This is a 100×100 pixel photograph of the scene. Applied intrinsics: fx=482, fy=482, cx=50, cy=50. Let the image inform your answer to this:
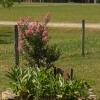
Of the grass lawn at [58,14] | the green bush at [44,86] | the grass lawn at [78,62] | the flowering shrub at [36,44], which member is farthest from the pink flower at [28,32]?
the grass lawn at [58,14]

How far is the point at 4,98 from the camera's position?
30.5 feet

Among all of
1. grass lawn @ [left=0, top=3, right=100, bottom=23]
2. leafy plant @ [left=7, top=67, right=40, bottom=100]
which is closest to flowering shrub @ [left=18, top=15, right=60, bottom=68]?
→ leafy plant @ [left=7, top=67, right=40, bottom=100]

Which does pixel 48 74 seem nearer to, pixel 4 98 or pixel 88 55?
pixel 4 98

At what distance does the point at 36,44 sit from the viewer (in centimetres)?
1084

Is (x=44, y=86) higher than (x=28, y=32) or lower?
lower

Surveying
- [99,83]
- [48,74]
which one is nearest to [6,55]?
[99,83]

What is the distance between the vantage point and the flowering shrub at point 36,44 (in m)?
10.7

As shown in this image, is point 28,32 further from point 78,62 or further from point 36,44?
point 78,62

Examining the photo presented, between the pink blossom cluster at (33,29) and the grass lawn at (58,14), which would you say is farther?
the grass lawn at (58,14)

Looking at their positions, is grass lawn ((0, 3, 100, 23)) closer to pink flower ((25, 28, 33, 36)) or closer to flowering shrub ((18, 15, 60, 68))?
flowering shrub ((18, 15, 60, 68))

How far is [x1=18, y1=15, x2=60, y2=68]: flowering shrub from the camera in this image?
10672 millimetres

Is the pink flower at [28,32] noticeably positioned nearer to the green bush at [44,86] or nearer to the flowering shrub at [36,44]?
the flowering shrub at [36,44]

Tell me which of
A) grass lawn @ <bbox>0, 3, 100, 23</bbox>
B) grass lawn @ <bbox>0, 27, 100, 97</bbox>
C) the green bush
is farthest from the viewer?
grass lawn @ <bbox>0, 3, 100, 23</bbox>

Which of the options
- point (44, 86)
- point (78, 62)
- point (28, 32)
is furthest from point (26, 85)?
point (78, 62)
